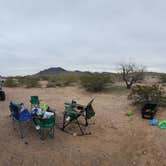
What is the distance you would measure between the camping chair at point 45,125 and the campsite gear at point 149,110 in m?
3.21

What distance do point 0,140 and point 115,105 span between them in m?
5.21

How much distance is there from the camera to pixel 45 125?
4.16 metres

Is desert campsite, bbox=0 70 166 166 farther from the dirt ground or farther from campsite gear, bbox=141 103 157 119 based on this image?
campsite gear, bbox=141 103 157 119

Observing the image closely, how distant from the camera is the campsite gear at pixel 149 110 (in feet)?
19.7

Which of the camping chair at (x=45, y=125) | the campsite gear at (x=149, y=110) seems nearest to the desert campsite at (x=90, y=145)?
the camping chair at (x=45, y=125)

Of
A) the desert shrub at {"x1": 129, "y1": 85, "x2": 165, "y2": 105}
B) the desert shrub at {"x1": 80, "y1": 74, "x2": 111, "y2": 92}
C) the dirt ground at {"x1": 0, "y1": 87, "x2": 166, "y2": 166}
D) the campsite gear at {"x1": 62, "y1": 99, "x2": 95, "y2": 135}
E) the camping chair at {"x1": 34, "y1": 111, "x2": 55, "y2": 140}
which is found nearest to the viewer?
the dirt ground at {"x1": 0, "y1": 87, "x2": 166, "y2": 166}

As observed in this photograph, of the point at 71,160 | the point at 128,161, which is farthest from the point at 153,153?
the point at 71,160

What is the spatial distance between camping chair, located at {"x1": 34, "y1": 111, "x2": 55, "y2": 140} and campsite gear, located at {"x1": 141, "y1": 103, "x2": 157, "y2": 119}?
126 inches

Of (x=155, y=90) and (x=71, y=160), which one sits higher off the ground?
(x=155, y=90)

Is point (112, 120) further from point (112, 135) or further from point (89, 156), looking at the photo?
point (89, 156)

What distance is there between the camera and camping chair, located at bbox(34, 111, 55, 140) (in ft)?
13.6

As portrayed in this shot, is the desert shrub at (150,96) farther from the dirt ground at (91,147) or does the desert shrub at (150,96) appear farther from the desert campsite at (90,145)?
the dirt ground at (91,147)

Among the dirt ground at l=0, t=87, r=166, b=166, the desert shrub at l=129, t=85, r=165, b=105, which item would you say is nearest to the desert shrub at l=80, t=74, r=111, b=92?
the desert shrub at l=129, t=85, r=165, b=105

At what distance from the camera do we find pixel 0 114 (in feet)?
20.1
